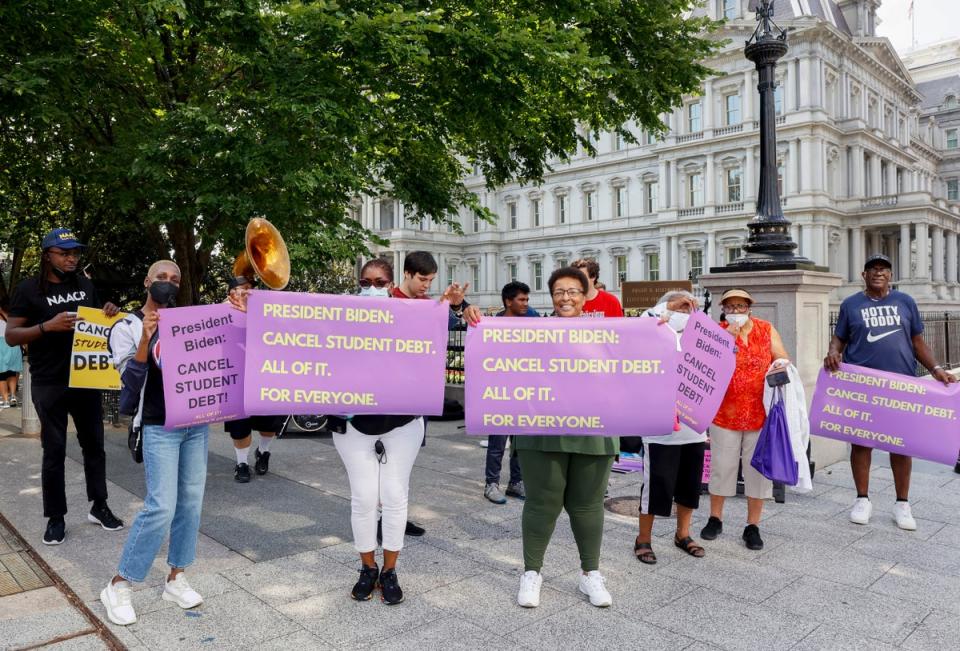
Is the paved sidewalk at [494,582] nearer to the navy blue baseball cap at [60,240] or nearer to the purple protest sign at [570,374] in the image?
the purple protest sign at [570,374]

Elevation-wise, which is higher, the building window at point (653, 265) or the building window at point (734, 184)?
the building window at point (734, 184)

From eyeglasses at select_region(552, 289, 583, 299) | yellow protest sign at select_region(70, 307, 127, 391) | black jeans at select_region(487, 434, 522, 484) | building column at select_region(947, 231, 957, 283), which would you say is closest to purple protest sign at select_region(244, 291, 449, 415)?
eyeglasses at select_region(552, 289, 583, 299)

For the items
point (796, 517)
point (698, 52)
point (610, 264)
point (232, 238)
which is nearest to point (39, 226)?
point (232, 238)

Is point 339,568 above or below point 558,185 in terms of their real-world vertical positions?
below

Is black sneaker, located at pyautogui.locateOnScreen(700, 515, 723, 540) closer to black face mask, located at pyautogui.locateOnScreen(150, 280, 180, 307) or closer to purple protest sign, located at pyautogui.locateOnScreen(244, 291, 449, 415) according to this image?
purple protest sign, located at pyautogui.locateOnScreen(244, 291, 449, 415)

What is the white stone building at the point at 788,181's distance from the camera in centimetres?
5209

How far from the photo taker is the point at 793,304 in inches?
297

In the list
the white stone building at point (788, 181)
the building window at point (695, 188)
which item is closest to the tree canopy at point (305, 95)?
the white stone building at point (788, 181)

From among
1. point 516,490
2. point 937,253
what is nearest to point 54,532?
point 516,490

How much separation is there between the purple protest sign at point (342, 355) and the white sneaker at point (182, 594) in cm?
108

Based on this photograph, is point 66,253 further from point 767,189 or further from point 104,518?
point 767,189

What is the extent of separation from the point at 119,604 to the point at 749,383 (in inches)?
176

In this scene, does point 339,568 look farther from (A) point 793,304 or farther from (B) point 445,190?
(B) point 445,190

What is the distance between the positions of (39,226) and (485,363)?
17088mm
